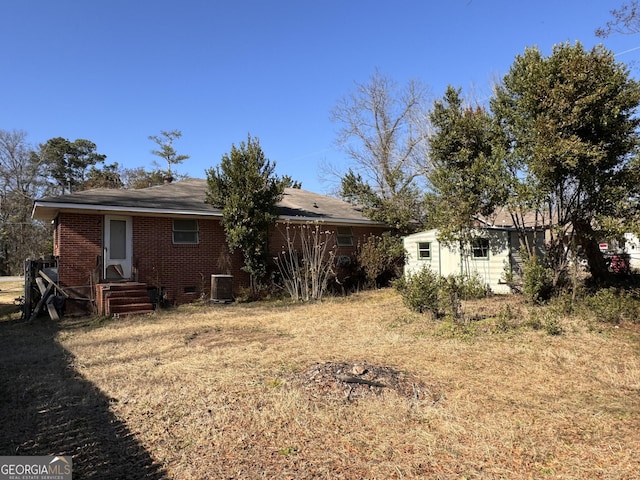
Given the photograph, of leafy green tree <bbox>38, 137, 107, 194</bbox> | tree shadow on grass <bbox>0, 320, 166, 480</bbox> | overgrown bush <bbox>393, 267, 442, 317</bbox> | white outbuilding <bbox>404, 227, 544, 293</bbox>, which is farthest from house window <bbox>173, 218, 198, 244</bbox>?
leafy green tree <bbox>38, 137, 107, 194</bbox>

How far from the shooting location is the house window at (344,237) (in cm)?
1641

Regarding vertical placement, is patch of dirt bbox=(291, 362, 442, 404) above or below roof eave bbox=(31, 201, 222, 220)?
below

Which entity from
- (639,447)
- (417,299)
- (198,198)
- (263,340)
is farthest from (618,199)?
(198,198)

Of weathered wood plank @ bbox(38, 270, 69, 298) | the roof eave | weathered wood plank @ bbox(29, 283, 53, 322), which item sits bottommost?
weathered wood plank @ bbox(29, 283, 53, 322)

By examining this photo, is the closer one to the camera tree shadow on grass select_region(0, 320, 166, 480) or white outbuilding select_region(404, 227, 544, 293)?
tree shadow on grass select_region(0, 320, 166, 480)

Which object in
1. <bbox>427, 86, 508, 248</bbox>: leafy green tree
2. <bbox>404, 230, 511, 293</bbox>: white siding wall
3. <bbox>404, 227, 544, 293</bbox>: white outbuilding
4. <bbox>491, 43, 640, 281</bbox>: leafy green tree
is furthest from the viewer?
<bbox>404, 230, 511, 293</bbox>: white siding wall

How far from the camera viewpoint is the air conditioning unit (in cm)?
1245

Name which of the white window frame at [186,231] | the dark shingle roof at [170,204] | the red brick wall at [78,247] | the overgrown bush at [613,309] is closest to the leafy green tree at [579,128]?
the overgrown bush at [613,309]

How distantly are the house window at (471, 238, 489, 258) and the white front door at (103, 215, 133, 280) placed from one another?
35.0ft

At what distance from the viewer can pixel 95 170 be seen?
40.4m

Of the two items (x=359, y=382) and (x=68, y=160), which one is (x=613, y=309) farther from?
(x=68, y=160)

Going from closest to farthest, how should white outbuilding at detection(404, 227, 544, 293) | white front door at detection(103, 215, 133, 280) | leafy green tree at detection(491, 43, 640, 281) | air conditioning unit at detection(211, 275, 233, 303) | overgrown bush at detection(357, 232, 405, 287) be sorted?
leafy green tree at detection(491, 43, 640, 281) → white front door at detection(103, 215, 133, 280) → air conditioning unit at detection(211, 275, 233, 303) → white outbuilding at detection(404, 227, 544, 293) → overgrown bush at detection(357, 232, 405, 287)

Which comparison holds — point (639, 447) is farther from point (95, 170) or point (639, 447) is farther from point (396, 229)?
point (95, 170)

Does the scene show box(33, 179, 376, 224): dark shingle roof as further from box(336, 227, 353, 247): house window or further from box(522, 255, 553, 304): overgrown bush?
box(522, 255, 553, 304): overgrown bush
